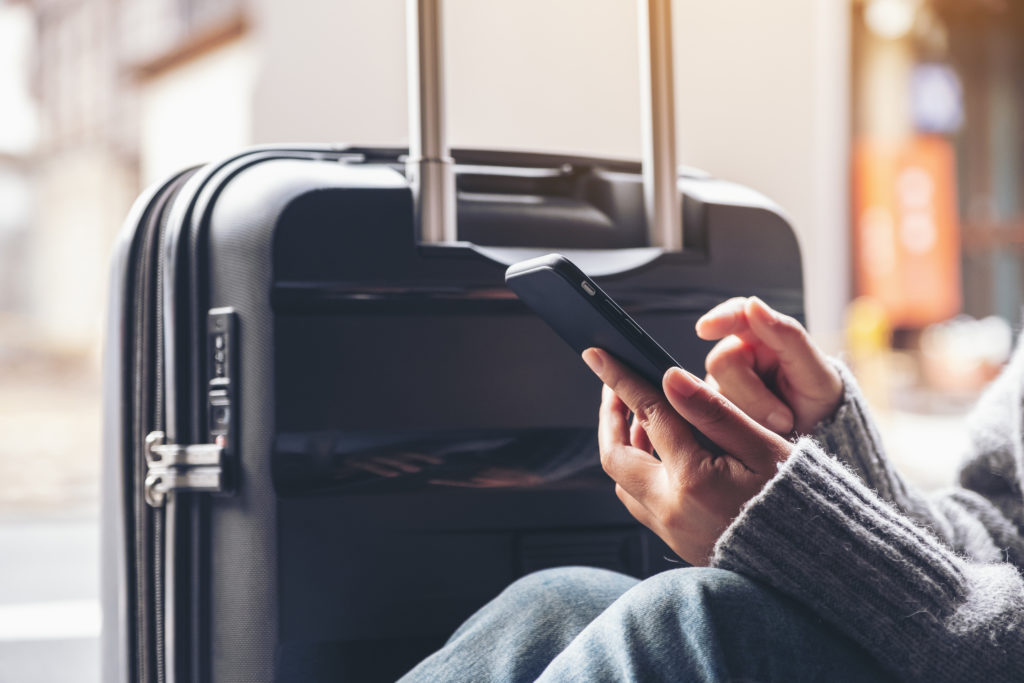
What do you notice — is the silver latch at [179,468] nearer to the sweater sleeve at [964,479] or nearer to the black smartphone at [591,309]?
the black smartphone at [591,309]

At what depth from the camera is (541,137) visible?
9.89 ft

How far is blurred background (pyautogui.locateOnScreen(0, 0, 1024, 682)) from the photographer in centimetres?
292

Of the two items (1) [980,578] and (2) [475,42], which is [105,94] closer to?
(2) [475,42]

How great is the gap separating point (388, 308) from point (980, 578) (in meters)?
0.33

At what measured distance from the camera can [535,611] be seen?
48 centimetres

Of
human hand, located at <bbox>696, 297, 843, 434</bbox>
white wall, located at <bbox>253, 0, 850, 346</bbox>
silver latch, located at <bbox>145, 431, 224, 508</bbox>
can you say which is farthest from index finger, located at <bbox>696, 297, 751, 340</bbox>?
white wall, located at <bbox>253, 0, 850, 346</bbox>

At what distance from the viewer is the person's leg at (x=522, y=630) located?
456 mm

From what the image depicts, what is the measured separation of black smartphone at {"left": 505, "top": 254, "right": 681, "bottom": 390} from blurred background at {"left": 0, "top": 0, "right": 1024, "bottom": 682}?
298 mm

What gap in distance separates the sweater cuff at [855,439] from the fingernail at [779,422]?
0.01 m

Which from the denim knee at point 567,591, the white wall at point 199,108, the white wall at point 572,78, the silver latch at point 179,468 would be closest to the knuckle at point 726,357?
the denim knee at point 567,591

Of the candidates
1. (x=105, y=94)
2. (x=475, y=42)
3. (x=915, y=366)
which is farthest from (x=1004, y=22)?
(x=105, y=94)

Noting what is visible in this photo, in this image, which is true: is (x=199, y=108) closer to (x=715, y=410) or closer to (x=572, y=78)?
(x=572, y=78)

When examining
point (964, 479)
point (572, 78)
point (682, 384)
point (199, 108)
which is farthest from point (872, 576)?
point (199, 108)

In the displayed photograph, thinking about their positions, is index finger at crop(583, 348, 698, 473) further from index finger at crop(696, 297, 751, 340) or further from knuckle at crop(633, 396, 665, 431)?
index finger at crop(696, 297, 751, 340)
